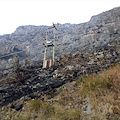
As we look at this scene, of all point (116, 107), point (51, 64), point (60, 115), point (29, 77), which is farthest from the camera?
point (51, 64)

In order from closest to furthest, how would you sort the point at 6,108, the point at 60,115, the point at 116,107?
the point at 116,107 → the point at 60,115 → the point at 6,108

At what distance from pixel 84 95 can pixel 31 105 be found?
1544mm

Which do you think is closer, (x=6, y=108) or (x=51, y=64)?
(x=6, y=108)

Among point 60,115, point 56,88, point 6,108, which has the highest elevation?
point 60,115

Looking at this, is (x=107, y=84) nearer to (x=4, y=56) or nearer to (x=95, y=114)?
(x=95, y=114)

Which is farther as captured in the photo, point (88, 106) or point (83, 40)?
point (83, 40)

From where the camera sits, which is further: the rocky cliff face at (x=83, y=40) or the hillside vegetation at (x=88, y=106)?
the rocky cliff face at (x=83, y=40)

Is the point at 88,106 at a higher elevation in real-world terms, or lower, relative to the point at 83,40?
lower

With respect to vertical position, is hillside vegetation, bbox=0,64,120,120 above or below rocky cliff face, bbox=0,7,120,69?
below

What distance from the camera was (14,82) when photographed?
237 inches

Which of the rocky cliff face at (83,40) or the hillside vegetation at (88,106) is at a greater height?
the rocky cliff face at (83,40)

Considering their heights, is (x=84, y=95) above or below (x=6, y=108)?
above

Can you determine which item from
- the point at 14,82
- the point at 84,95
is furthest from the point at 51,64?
the point at 84,95

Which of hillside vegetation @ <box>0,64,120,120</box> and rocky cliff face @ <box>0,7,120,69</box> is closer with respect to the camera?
hillside vegetation @ <box>0,64,120,120</box>
